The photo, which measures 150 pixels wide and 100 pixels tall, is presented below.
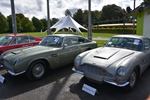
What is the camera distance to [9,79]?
4473 mm

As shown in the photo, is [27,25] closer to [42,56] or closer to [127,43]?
[42,56]

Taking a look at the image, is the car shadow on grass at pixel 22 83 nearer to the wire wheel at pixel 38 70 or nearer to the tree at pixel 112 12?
the wire wheel at pixel 38 70

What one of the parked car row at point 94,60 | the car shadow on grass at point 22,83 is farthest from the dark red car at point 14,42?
the parked car row at point 94,60

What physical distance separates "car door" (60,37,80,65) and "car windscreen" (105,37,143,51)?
4.79 feet

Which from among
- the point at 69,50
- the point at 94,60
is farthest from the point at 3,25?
the point at 94,60

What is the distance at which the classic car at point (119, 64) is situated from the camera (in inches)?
125

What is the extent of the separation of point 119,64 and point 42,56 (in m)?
2.45

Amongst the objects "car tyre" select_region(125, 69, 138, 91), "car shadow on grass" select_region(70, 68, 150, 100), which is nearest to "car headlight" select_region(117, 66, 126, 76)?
"car tyre" select_region(125, 69, 138, 91)

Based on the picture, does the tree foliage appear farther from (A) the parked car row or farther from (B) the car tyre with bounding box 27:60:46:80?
(B) the car tyre with bounding box 27:60:46:80

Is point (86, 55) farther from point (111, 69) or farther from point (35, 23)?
point (35, 23)

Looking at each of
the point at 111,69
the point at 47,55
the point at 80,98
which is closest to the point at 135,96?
the point at 111,69

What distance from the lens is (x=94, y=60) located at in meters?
3.62

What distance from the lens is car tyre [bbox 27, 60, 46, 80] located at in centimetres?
414

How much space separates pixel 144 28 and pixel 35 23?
46.3 m
